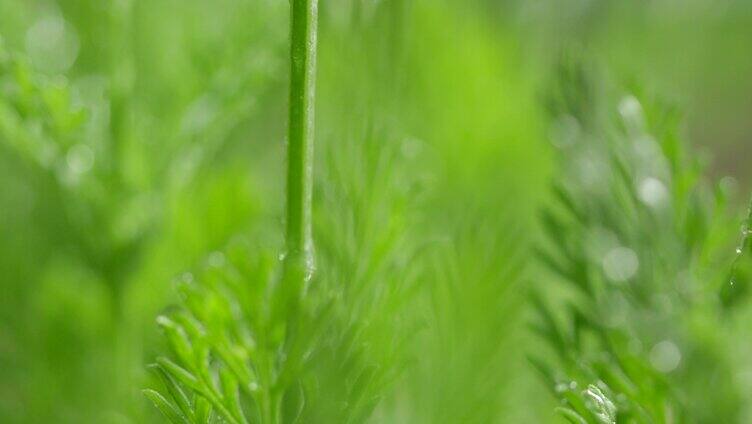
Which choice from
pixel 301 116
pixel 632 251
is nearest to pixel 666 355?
pixel 632 251

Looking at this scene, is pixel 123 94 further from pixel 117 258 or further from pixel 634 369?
pixel 634 369

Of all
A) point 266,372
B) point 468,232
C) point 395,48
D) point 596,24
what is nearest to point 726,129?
point 596,24

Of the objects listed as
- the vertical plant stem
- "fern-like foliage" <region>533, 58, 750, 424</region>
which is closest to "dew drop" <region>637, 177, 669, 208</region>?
"fern-like foliage" <region>533, 58, 750, 424</region>

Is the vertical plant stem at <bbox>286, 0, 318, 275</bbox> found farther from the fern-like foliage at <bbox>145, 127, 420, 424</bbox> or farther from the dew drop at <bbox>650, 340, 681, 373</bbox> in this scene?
the dew drop at <bbox>650, 340, 681, 373</bbox>

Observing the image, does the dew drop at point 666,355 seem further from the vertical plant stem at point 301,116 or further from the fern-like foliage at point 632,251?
the vertical plant stem at point 301,116

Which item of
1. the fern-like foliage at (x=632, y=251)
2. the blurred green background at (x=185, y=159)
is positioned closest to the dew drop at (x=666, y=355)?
the fern-like foliage at (x=632, y=251)
